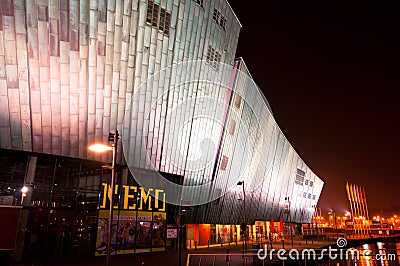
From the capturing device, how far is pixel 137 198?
1123 inches

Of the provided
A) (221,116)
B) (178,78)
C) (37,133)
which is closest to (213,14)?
(178,78)

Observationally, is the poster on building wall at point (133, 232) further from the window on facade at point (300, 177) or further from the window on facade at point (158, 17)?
the window on facade at point (300, 177)

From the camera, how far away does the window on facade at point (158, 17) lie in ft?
79.7

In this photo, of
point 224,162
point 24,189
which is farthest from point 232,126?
point 24,189

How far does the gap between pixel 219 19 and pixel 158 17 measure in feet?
28.3

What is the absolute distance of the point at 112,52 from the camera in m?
23.2

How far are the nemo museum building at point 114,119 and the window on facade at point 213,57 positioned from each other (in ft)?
0.65

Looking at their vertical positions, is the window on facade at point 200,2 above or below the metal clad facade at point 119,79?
above

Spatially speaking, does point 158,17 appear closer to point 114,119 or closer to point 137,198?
point 114,119

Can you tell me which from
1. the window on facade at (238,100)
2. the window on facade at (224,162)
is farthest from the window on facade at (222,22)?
the window on facade at (224,162)

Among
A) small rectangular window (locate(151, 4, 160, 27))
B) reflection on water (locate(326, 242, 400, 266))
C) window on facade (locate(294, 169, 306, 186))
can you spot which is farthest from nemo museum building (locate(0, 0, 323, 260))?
window on facade (locate(294, 169, 306, 186))

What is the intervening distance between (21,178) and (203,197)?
773 inches

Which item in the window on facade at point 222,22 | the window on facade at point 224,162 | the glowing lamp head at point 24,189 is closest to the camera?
the glowing lamp head at point 24,189

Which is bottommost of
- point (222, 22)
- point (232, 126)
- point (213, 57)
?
point (232, 126)
